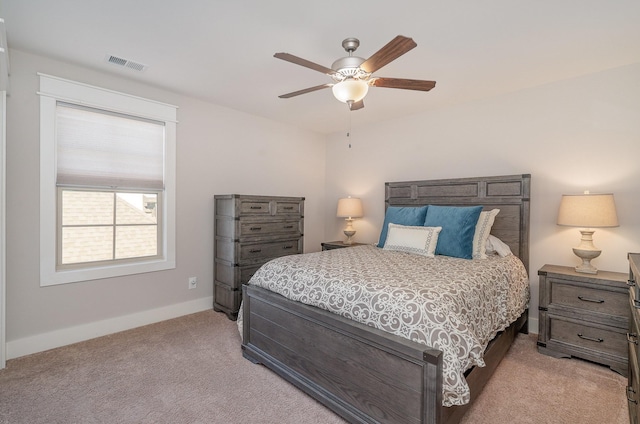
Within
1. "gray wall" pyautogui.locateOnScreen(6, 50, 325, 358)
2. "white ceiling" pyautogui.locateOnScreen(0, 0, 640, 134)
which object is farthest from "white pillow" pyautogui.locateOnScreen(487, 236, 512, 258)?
"gray wall" pyautogui.locateOnScreen(6, 50, 325, 358)

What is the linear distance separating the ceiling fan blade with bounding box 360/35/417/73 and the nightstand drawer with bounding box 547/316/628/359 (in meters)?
2.48

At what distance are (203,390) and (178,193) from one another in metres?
2.09

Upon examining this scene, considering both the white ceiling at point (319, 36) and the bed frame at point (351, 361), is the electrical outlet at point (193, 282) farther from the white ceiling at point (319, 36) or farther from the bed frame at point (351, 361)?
the white ceiling at point (319, 36)

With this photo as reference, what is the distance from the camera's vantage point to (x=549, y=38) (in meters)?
2.17

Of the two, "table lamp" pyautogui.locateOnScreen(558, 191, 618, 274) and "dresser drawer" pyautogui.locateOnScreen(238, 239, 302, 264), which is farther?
"dresser drawer" pyautogui.locateOnScreen(238, 239, 302, 264)

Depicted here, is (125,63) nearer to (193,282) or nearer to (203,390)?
(193,282)

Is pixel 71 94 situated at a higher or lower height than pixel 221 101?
lower

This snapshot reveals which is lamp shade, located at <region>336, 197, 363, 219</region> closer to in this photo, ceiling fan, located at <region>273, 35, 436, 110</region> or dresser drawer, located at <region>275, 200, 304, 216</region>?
dresser drawer, located at <region>275, 200, 304, 216</region>

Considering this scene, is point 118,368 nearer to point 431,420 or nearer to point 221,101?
point 431,420

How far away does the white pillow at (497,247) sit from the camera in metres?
2.89

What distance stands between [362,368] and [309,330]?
43 cm

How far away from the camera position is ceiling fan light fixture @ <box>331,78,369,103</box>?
1.97m

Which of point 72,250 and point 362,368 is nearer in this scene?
point 362,368

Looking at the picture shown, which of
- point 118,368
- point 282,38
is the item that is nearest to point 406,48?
point 282,38
